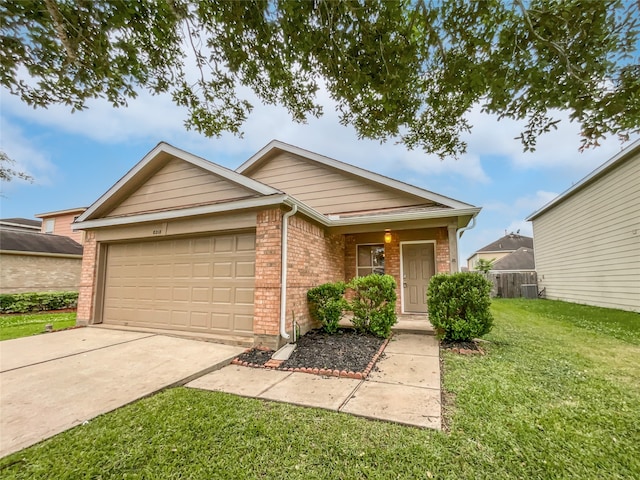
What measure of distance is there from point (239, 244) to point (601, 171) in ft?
41.5

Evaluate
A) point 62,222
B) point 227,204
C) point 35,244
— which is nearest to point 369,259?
point 227,204

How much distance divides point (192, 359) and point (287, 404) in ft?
7.44

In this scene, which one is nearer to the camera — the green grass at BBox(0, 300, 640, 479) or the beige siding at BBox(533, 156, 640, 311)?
the green grass at BBox(0, 300, 640, 479)

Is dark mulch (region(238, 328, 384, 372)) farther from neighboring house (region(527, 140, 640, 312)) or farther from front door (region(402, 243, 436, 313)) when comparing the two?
neighboring house (region(527, 140, 640, 312))

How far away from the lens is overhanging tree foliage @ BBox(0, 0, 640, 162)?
2.96 meters

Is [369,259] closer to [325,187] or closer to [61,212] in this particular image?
[325,187]

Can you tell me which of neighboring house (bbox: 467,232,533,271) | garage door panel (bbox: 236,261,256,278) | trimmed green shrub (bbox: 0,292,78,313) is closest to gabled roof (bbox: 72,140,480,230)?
garage door panel (bbox: 236,261,256,278)

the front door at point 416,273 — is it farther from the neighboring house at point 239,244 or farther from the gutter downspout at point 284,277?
the gutter downspout at point 284,277

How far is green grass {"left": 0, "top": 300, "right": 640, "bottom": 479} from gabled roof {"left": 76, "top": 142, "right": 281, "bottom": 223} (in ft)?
→ 13.4

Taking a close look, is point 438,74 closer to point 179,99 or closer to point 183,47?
point 183,47

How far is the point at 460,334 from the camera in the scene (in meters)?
5.71

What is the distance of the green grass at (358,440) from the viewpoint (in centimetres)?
222

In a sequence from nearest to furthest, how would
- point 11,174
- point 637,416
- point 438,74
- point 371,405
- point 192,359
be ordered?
point 637,416, point 371,405, point 438,74, point 192,359, point 11,174

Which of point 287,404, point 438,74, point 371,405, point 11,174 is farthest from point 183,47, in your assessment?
point 11,174
